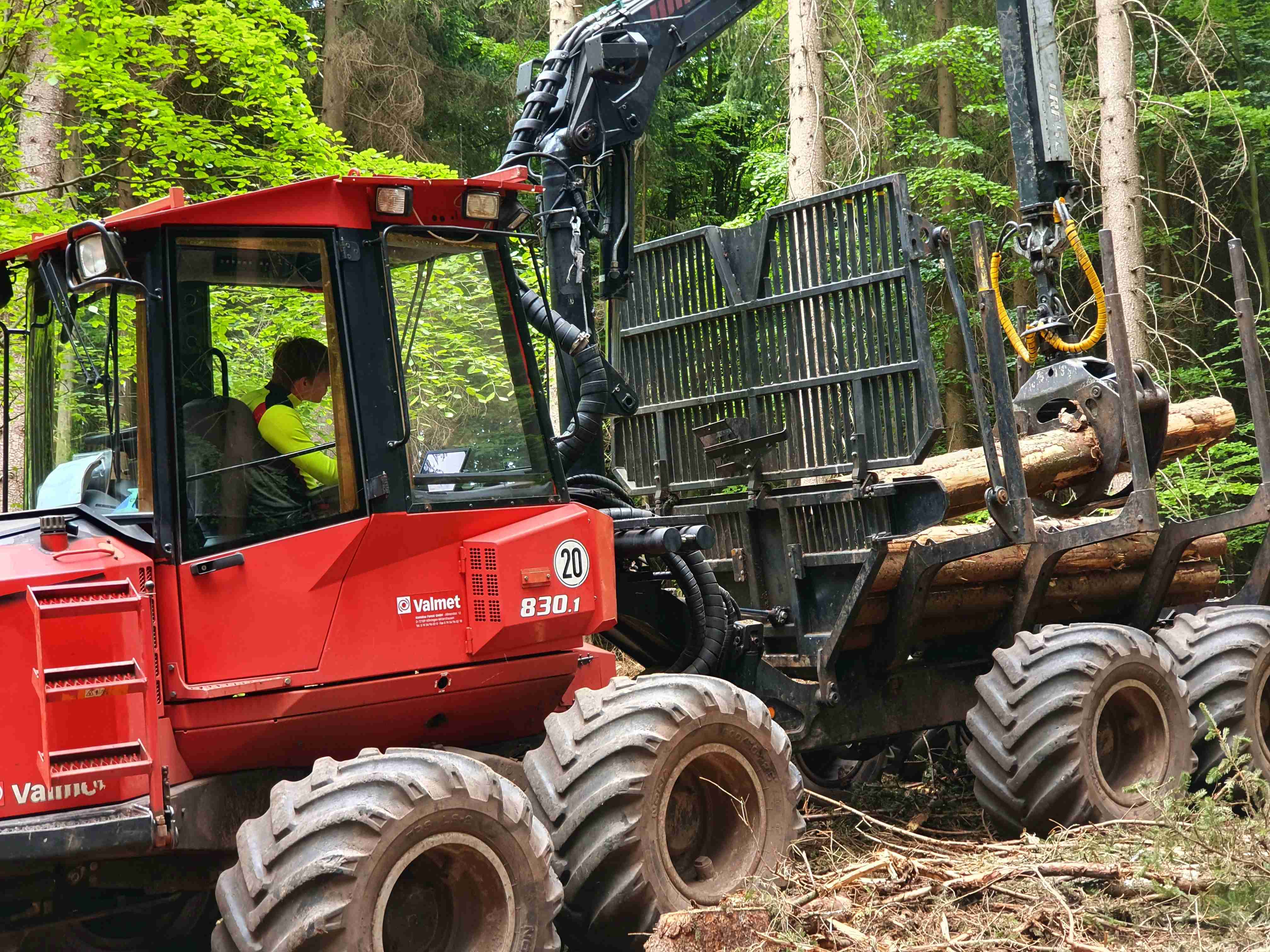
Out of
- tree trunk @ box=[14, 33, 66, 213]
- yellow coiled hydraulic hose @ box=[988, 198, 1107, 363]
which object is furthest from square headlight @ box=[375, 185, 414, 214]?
tree trunk @ box=[14, 33, 66, 213]

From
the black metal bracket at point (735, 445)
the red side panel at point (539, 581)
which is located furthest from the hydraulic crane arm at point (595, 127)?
the red side panel at point (539, 581)

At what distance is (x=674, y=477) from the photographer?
25.8 ft

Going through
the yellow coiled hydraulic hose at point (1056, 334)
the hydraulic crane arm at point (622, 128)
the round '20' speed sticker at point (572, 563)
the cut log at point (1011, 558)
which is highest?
the hydraulic crane arm at point (622, 128)

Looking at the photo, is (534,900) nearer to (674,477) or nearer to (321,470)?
(321,470)

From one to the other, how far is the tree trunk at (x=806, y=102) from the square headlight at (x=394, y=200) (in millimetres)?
8302

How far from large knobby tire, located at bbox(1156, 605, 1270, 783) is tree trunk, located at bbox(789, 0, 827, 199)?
263 inches

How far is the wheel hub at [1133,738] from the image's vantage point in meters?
6.75

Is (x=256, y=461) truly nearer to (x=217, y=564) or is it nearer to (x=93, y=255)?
(x=217, y=564)

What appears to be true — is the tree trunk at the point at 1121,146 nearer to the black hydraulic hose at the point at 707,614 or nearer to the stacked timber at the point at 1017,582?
the stacked timber at the point at 1017,582

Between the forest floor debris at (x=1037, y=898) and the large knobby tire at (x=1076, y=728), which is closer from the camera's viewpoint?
the forest floor debris at (x=1037, y=898)

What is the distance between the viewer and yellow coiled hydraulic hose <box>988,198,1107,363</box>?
686 cm

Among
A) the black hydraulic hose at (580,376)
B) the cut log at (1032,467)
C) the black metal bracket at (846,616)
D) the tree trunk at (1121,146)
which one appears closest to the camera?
the black hydraulic hose at (580,376)

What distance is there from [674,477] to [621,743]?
3.10 m

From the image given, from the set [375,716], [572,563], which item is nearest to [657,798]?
[572,563]
